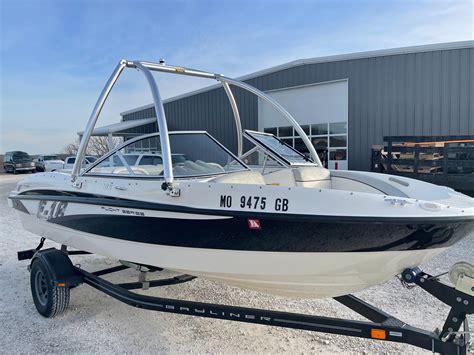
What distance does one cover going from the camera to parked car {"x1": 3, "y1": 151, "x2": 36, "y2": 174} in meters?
27.3

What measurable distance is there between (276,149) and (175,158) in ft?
3.70

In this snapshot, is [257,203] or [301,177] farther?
[301,177]

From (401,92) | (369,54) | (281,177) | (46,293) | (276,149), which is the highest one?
(369,54)

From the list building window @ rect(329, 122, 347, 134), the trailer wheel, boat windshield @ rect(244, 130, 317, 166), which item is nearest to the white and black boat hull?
the trailer wheel

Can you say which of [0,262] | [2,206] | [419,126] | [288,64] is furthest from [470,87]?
[2,206]

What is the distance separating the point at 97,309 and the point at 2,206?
8.59m

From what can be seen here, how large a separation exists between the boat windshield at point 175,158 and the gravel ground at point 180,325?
52.0 inches

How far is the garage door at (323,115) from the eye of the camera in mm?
12344

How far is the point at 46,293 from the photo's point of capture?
3.30 metres

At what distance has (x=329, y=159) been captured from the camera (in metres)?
12.8

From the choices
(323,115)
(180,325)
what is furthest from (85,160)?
(323,115)

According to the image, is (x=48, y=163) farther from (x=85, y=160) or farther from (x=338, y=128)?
(x=85, y=160)

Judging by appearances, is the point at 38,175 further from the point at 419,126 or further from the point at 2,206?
the point at 419,126

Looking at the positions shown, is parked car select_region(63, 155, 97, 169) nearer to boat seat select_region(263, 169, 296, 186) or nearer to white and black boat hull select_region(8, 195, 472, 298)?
white and black boat hull select_region(8, 195, 472, 298)
